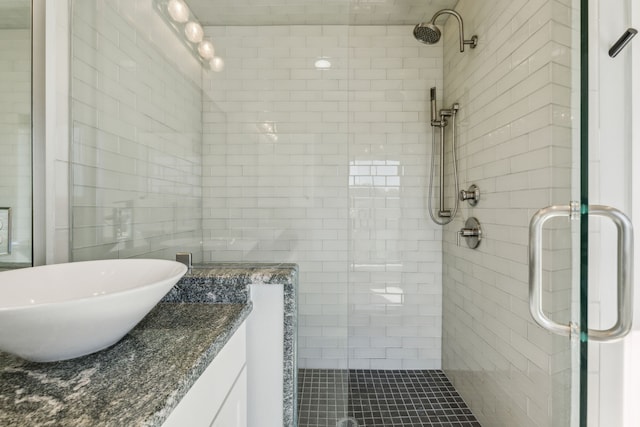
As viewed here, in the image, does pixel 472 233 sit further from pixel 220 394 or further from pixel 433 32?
pixel 220 394

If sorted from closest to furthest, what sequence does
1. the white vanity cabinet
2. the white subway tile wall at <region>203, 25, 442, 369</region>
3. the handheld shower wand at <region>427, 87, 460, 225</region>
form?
the white vanity cabinet → the white subway tile wall at <region>203, 25, 442, 369</region> → the handheld shower wand at <region>427, 87, 460, 225</region>

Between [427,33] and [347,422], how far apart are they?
224 centimetres

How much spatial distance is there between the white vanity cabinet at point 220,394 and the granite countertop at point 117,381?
2.1 inches

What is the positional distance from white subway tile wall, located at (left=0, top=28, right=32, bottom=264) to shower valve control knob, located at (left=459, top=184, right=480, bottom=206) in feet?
6.56

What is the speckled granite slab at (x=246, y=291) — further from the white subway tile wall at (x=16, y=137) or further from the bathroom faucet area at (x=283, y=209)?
the white subway tile wall at (x=16, y=137)

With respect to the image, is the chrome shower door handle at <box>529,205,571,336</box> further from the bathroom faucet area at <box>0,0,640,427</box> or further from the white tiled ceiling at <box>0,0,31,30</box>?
the white tiled ceiling at <box>0,0,31,30</box>

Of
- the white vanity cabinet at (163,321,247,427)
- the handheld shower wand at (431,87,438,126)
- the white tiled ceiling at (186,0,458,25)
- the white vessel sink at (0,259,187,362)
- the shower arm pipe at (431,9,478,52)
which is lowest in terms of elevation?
the white vanity cabinet at (163,321,247,427)

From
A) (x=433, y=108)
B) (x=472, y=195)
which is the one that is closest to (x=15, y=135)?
(x=472, y=195)

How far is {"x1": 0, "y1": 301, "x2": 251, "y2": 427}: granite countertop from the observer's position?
1.57ft

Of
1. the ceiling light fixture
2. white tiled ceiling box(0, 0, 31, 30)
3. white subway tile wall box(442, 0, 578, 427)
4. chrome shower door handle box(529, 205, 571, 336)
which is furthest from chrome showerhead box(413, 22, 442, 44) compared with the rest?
white tiled ceiling box(0, 0, 31, 30)

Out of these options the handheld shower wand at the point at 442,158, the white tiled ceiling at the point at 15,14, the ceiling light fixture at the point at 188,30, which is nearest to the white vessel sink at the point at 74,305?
the white tiled ceiling at the point at 15,14

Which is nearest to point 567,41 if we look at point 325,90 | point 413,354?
point 325,90

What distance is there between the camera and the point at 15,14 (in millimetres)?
977

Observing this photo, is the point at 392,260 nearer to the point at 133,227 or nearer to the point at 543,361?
the point at 543,361
